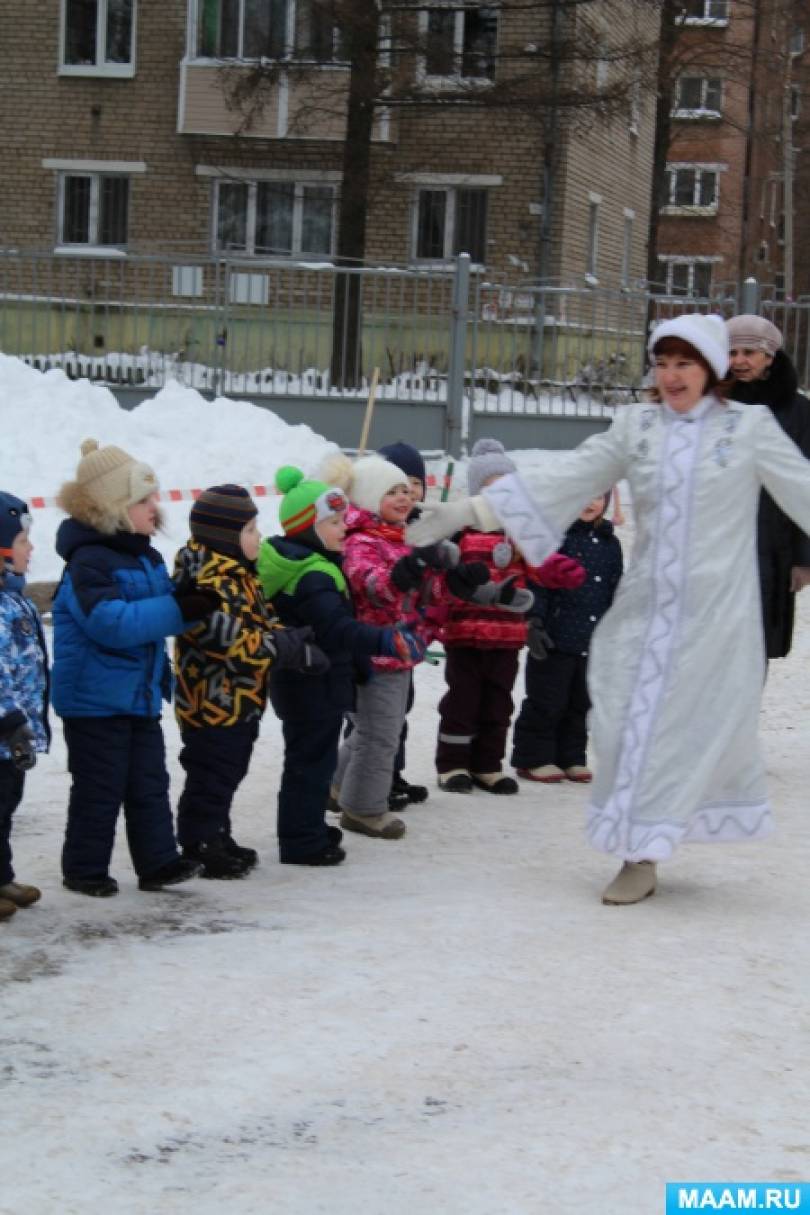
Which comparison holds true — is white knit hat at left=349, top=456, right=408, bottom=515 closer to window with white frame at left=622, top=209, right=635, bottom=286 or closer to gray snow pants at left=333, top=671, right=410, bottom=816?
gray snow pants at left=333, top=671, right=410, bottom=816

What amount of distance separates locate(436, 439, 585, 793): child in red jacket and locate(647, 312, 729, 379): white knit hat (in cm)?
179

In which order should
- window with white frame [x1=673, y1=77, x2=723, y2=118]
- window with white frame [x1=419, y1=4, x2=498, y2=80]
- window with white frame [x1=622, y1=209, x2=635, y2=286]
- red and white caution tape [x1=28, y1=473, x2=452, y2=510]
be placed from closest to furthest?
red and white caution tape [x1=28, y1=473, x2=452, y2=510]
window with white frame [x1=419, y1=4, x2=498, y2=80]
window with white frame [x1=622, y1=209, x2=635, y2=286]
window with white frame [x1=673, y1=77, x2=723, y2=118]

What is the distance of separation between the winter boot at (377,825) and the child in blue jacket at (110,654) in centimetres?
123

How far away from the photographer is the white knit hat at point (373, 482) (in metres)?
7.23

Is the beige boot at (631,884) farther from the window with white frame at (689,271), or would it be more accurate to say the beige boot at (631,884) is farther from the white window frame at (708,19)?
the window with white frame at (689,271)

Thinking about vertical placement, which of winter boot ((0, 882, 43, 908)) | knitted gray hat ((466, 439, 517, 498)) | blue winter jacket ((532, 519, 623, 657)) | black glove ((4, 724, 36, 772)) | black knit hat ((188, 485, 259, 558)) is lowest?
winter boot ((0, 882, 43, 908))

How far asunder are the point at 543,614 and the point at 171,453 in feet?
22.4

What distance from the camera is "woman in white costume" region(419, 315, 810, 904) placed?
6.14m

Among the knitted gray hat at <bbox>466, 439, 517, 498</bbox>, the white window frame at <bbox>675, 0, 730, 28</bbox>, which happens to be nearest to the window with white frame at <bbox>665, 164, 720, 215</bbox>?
the white window frame at <bbox>675, 0, 730, 28</bbox>

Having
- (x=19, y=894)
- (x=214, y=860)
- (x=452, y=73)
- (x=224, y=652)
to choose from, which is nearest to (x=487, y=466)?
(x=224, y=652)

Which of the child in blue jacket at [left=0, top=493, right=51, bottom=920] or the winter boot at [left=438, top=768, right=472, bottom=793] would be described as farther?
the winter boot at [left=438, top=768, right=472, bottom=793]

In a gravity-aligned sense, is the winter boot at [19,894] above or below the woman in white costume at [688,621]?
below

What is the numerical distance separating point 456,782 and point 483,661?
51cm

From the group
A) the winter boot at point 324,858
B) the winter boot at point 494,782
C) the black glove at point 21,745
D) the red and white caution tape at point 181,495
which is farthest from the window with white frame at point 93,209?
the black glove at point 21,745
